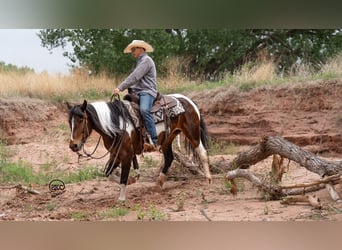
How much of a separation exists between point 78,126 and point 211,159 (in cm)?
116

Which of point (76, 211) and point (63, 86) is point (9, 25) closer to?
point (63, 86)

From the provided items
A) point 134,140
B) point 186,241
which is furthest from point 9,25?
point 186,241

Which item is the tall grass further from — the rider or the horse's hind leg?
the horse's hind leg

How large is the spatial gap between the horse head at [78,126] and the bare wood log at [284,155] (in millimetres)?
1243

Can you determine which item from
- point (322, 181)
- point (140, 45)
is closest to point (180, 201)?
point (322, 181)

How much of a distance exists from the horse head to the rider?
33cm

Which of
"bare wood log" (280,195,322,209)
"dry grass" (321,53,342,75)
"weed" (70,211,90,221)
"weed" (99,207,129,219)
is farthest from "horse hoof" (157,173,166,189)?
"dry grass" (321,53,342,75)

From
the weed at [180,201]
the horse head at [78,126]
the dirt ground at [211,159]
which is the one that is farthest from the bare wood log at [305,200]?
the horse head at [78,126]

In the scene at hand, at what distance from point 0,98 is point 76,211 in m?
1.22

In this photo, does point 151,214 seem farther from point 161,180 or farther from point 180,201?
point 161,180

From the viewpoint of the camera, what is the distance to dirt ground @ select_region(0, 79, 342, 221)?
484 centimetres

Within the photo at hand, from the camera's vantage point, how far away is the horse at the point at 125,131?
4820 millimetres

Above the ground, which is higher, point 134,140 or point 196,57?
point 196,57

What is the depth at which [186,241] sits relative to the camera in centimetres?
456
